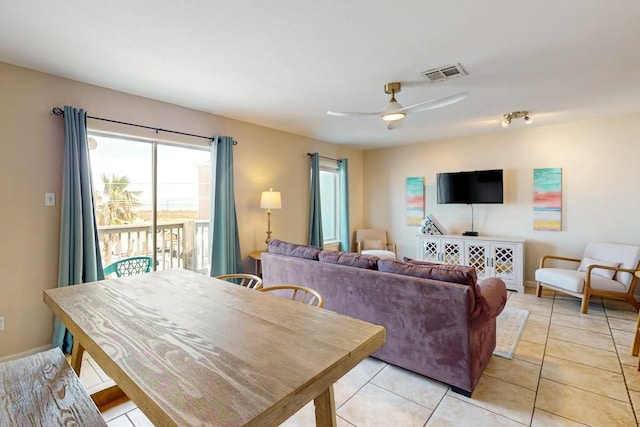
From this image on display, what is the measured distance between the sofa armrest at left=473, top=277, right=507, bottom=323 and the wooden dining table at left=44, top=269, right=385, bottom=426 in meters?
1.27

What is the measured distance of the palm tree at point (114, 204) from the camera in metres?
2.94

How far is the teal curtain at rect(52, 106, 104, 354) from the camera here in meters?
2.50

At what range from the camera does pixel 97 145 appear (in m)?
2.88

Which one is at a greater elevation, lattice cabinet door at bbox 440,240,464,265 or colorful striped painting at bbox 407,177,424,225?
colorful striped painting at bbox 407,177,424,225

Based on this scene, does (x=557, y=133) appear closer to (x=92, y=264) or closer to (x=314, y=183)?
(x=314, y=183)

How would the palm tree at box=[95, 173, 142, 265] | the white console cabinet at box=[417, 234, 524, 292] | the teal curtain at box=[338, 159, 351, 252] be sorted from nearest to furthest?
1. the palm tree at box=[95, 173, 142, 265]
2. the white console cabinet at box=[417, 234, 524, 292]
3. the teal curtain at box=[338, 159, 351, 252]

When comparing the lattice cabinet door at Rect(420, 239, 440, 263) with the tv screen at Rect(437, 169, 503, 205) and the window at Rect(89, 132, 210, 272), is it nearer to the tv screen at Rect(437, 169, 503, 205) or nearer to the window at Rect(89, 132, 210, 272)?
the tv screen at Rect(437, 169, 503, 205)

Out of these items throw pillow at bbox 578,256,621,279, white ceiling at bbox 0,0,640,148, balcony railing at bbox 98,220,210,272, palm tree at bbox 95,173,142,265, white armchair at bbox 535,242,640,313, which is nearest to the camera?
white ceiling at bbox 0,0,640,148

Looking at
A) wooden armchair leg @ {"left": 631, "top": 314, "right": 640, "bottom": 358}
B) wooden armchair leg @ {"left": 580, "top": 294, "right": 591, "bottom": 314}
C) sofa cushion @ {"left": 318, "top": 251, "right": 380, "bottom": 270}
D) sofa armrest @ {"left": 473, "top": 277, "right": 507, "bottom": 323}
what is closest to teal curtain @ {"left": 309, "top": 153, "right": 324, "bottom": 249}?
sofa cushion @ {"left": 318, "top": 251, "right": 380, "bottom": 270}

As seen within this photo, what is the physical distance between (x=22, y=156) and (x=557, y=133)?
20.1 feet

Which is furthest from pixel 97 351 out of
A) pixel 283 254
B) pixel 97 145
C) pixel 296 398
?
pixel 97 145

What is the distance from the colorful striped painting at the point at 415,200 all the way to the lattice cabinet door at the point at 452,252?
81cm

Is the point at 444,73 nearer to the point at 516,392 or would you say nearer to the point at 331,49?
Result: the point at 331,49

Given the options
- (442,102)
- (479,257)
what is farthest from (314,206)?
(442,102)
